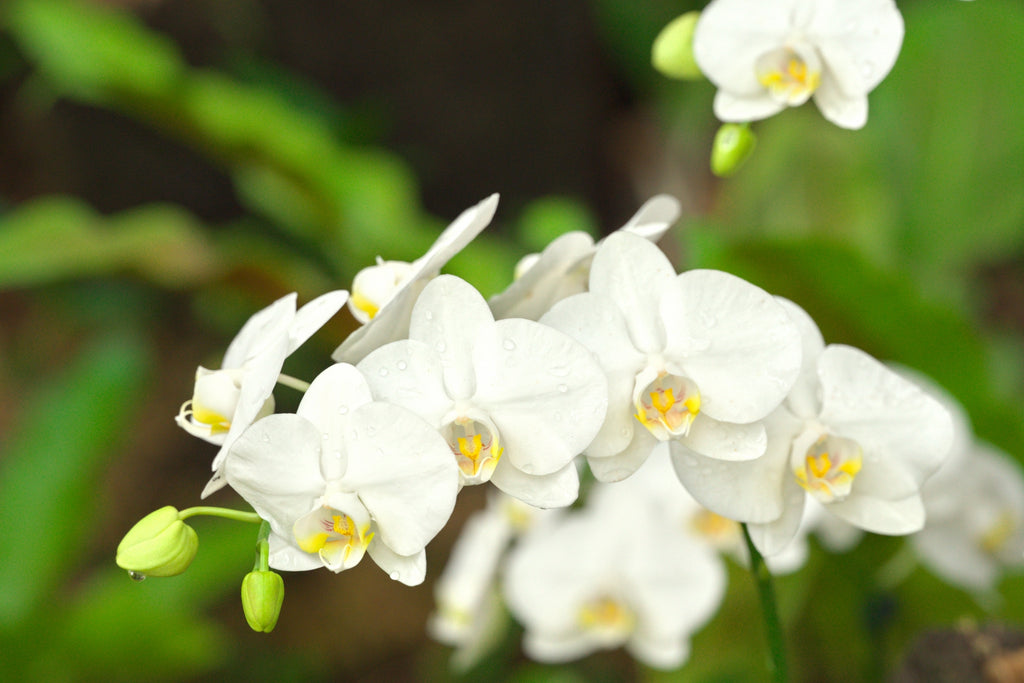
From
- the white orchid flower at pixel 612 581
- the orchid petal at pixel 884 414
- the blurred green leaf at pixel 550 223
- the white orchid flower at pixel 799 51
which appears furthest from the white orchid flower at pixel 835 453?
the blurred green leaf at pixel 550 223

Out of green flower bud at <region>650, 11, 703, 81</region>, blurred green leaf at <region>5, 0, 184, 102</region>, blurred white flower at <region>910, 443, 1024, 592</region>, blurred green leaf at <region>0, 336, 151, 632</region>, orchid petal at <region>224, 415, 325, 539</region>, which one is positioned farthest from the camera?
blurred green leaf at <region>5, 0, 184, 102</region>

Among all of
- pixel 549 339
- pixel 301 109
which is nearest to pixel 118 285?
pixel 301 109

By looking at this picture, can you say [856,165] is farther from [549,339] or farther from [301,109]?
[549,339]

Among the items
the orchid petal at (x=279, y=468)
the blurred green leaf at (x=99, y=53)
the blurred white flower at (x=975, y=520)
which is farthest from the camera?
the blurred green leaf at (x=99, y=53)

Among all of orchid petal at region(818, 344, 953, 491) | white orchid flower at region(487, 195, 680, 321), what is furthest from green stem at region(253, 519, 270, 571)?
orchid petal at region(818, 344, 953, 491)

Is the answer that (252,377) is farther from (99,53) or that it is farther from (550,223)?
(99,53)

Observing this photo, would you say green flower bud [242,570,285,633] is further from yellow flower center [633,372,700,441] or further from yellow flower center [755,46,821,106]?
yellow flower center [755,46,821,106]

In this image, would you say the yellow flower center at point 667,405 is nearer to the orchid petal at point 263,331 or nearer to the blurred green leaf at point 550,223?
the orchid petal at point 263,331
